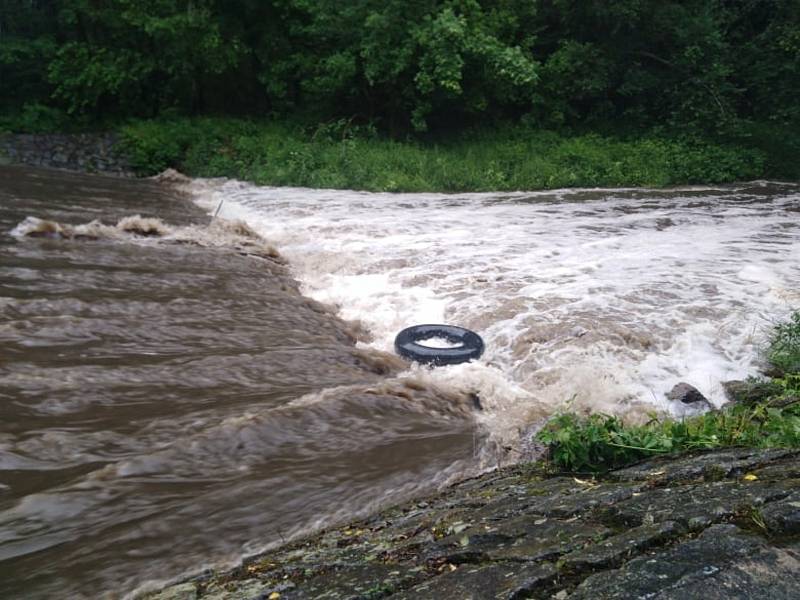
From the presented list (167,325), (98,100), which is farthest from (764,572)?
(98,100)

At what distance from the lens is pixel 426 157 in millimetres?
17344

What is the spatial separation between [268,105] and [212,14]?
3142 mm

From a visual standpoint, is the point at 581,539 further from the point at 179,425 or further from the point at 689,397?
the point at 689,397

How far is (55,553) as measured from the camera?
2.81m

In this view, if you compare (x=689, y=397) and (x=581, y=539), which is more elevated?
(x=581, y=539)

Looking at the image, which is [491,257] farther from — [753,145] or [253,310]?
[753,145]

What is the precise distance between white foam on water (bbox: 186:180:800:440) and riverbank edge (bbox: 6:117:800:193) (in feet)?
10.7

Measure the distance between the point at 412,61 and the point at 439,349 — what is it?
1456cm

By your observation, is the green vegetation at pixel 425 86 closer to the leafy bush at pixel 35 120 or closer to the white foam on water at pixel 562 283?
the leafy bush at pixel 35 120

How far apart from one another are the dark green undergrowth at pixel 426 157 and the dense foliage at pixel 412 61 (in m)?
1.05

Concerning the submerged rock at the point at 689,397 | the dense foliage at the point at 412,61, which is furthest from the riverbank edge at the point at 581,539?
the dense foliage at the point at 412,61

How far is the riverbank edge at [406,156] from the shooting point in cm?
1644

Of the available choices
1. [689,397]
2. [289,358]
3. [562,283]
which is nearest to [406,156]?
[562,283]

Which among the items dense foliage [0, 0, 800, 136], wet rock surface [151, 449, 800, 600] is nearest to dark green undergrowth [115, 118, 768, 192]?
dense foliage [0, 0, 800, 136]
